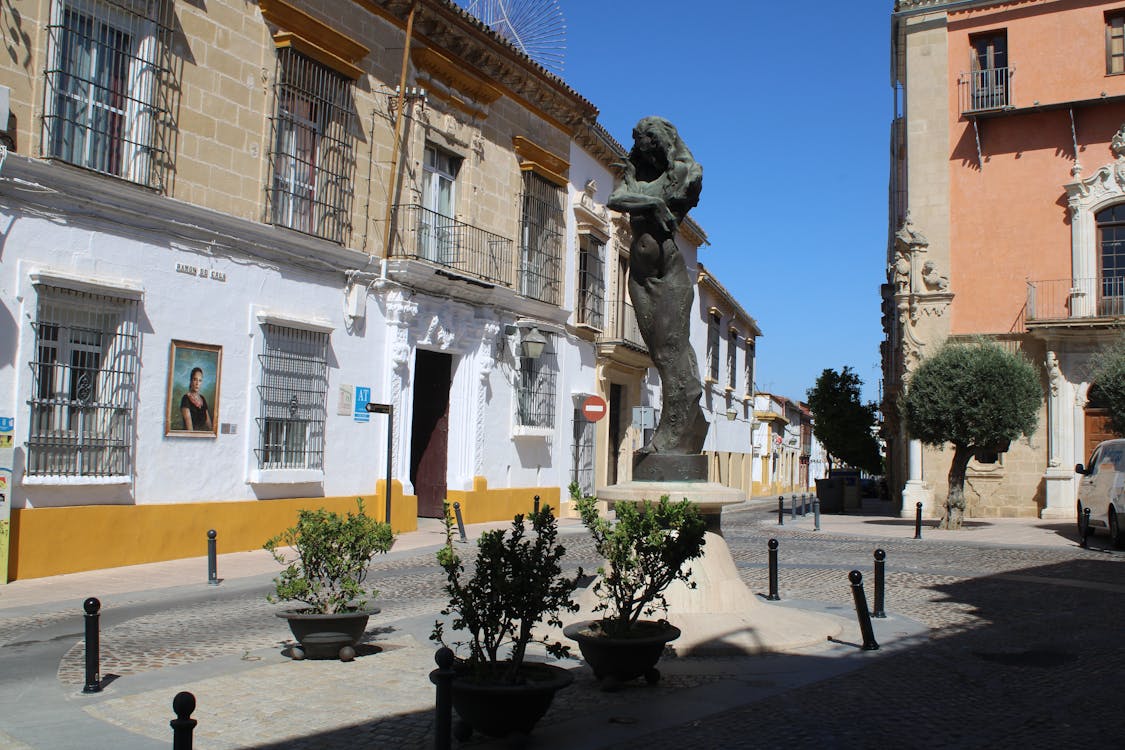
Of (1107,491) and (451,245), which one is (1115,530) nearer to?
(1107,491)

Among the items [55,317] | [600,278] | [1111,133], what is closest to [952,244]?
[1111,133]

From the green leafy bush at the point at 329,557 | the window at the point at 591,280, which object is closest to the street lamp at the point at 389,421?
the green leafy bush at the point at 329,557

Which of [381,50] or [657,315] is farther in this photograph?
[381,50]

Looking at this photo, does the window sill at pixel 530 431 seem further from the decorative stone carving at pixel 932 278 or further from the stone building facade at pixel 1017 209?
the decorative stone carving at pixel 932 278

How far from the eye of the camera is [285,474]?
14.7 m

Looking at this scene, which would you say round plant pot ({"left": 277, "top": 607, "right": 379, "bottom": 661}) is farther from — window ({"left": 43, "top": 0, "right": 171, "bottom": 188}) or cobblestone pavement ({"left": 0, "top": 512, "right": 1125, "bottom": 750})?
window ({"left": 43, "top": 0, "right": 171, "bottom": 188})

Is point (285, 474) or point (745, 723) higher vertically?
point (285, 474)

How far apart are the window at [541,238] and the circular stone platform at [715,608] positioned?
13.4 metres

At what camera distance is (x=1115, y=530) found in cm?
1588

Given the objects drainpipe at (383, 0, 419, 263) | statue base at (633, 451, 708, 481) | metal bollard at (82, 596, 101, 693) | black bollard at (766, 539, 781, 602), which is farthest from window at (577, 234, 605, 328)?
metal bollard at (82, 596, 101, 693)

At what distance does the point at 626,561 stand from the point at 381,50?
1304cm

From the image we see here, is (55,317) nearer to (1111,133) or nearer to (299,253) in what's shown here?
(299,253)

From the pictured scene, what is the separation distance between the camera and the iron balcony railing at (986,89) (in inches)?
966

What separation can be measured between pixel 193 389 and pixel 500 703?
9598 millimetres
